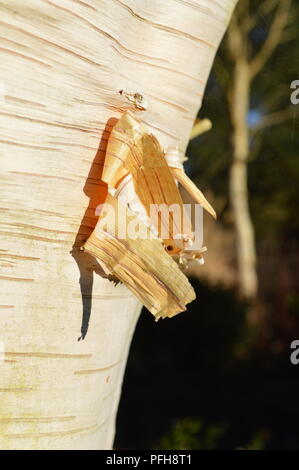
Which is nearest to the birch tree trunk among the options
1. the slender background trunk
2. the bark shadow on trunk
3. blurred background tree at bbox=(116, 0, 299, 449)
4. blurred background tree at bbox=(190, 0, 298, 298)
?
the bark shadow on trunk

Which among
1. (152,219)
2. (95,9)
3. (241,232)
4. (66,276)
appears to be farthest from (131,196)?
(241,232)

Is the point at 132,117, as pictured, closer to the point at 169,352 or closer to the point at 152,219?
the point at 152,219

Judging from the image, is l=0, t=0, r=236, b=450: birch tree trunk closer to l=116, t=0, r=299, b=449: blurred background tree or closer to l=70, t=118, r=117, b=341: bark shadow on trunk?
l=70, t=118, r=117, b=341: bark shadow on trunk

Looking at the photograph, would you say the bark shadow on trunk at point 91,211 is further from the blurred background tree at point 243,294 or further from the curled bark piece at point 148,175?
the blurred background tree at point 243,294

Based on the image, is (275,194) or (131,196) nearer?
(131,196)

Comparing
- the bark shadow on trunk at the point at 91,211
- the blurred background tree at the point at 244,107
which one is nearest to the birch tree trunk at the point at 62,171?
the bark shadow on trunk at the point at 91,211

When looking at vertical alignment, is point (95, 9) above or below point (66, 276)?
above
